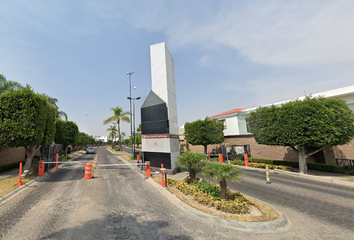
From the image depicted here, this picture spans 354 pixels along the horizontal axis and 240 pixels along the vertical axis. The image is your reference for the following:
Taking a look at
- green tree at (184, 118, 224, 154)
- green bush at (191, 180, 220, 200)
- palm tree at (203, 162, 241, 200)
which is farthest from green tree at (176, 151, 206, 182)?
green tree at (184, 118, 224, 154)

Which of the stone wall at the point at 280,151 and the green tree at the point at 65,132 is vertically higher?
the green tree at the point at 65,132

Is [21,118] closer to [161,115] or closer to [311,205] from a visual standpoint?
[161,115]

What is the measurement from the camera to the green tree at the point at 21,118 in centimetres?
995

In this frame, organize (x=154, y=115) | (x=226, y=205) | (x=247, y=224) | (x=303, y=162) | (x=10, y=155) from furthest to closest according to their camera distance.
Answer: (x=10, y=155), (x=154, y=115), (x=303, y=162), (x=226, y=205), (x=247, y=224)

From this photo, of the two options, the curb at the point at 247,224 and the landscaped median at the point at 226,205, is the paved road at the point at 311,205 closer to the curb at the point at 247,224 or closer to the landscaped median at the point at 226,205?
the curb at the point at 247,224

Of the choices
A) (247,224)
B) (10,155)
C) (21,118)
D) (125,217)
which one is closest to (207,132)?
(247,224)

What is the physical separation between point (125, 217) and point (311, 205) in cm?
846

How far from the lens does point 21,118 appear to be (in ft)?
33.8

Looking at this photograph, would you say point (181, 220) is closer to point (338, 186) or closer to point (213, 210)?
point (213, 210)

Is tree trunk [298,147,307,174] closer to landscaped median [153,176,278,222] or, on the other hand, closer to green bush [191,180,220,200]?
landscaped median [153,176,278,222]

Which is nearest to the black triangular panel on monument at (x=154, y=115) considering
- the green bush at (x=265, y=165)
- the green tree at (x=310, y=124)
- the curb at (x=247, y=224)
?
the curb at (x=247, y=224)

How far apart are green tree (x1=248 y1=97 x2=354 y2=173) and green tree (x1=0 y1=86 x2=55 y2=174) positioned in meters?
19.9

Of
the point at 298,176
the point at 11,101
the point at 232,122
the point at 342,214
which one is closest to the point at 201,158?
the point at 342,214

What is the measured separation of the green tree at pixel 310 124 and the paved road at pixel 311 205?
336 centimetres
